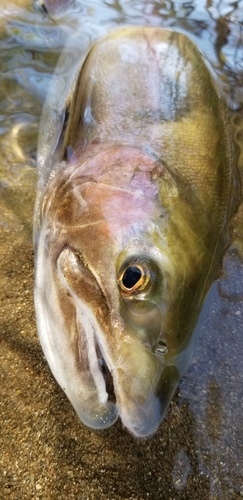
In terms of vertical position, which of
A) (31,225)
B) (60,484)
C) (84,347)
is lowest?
(60,484)

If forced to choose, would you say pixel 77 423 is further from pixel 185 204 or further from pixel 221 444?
pixel 185 204

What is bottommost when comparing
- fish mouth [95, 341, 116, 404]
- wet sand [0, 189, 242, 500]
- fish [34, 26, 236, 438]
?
wet sand [0, 189, 242, 500]

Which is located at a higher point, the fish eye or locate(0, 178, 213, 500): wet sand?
the fish eye

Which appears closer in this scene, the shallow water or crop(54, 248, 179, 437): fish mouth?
crop(54, 248, 179, 437): fish mouth

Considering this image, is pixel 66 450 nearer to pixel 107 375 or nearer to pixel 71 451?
pixel 71 451

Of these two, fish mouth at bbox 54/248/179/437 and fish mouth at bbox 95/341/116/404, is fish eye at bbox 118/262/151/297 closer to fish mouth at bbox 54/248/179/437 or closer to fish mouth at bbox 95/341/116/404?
fish mouth at bbox 54/248/179/437

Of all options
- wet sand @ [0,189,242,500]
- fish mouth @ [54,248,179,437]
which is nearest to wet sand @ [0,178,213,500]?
wet sand @ [0,189,242,500]

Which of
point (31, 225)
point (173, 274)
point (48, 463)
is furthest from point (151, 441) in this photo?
point (31, 225)
